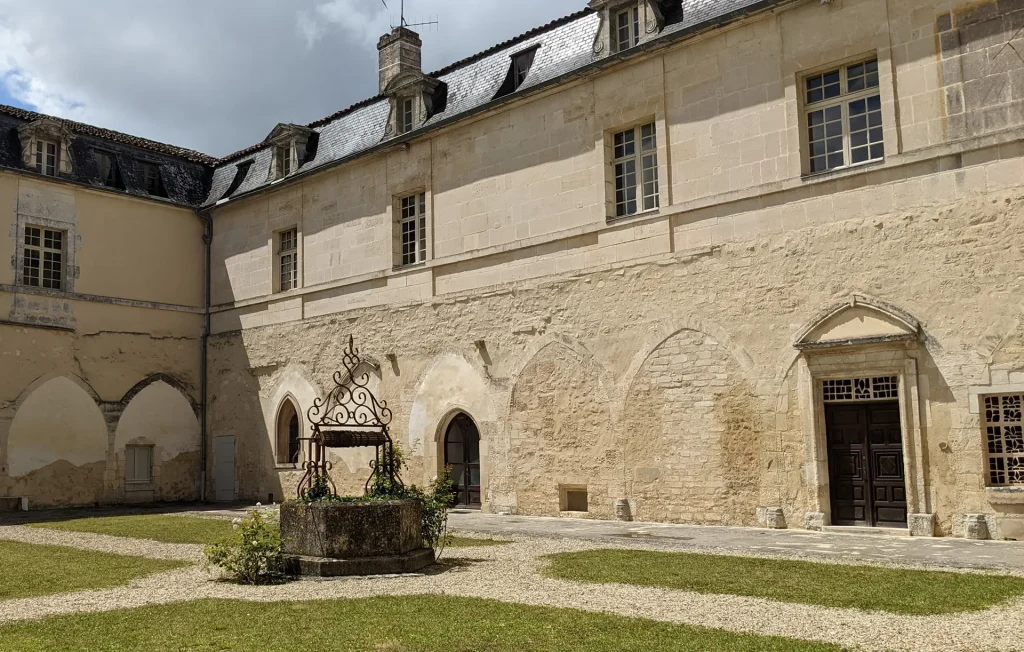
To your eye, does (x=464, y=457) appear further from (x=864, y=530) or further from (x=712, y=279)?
(x=864, y=530)

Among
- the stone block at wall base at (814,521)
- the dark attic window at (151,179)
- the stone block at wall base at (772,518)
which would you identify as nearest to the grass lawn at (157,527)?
the stone block at wall base at (772,518)

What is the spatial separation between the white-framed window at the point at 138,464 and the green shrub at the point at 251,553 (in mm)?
11727

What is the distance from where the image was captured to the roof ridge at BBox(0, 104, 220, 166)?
17.6 m

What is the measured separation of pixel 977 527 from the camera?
30.5 ft

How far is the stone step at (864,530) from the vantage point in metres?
9.87

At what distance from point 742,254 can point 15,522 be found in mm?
11767

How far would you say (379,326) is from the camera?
15914 mm

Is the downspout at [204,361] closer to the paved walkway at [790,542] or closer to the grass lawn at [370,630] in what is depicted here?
the paved walkway at [790,542]

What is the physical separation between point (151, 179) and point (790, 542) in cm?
1558

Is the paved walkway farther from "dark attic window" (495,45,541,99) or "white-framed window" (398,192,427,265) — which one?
"dark attic window" (495,45,541,99)

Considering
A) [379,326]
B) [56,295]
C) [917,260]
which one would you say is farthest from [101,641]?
[56,295]

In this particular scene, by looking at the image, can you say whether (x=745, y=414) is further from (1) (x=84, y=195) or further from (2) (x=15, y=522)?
(1) (x=84, y=195)

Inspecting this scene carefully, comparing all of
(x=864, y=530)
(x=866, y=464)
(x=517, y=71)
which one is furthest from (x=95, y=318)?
(x=864, y=530)

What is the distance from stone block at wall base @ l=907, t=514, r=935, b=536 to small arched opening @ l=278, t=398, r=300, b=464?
11517 millimetres
